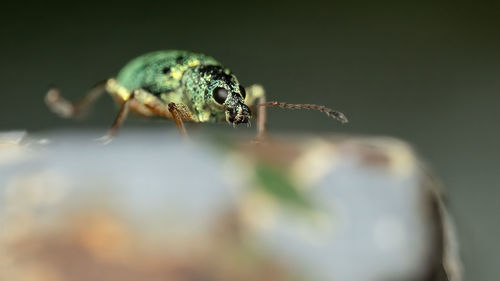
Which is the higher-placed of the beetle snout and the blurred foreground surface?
the beetle snout

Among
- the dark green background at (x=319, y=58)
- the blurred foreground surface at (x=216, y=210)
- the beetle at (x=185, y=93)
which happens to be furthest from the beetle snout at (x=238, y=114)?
the dark green background at (x=319, y=58)

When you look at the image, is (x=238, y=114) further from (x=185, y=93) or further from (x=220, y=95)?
(x=185, y=93)

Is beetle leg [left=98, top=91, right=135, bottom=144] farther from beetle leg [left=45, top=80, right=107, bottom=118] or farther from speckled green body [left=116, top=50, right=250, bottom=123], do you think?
beetle leg [left=45, top=80, right=107, bottom=118]

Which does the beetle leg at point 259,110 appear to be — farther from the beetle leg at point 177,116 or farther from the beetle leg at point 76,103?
the beetle leg at point 76,103

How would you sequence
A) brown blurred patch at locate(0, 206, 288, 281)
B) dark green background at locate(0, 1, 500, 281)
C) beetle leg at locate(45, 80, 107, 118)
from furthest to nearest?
dark green background at locate(0, 1, 500, 281), beetle leg at locate(45, 80, 107, 118), brown blurred patch at locate(0, 206, 288, 281)

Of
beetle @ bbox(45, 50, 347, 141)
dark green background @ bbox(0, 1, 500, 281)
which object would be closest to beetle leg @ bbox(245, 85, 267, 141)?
beetle @ bbox(45, 50, 347, 141)

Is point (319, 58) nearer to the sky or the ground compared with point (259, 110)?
nearer to the ground

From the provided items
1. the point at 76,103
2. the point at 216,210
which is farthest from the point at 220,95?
the point at 76,103

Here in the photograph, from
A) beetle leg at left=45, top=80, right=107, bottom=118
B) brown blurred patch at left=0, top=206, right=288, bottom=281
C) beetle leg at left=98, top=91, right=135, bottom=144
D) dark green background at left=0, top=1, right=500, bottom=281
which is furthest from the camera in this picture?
dark green background at left=0, top=1, right=500, bottom=281
